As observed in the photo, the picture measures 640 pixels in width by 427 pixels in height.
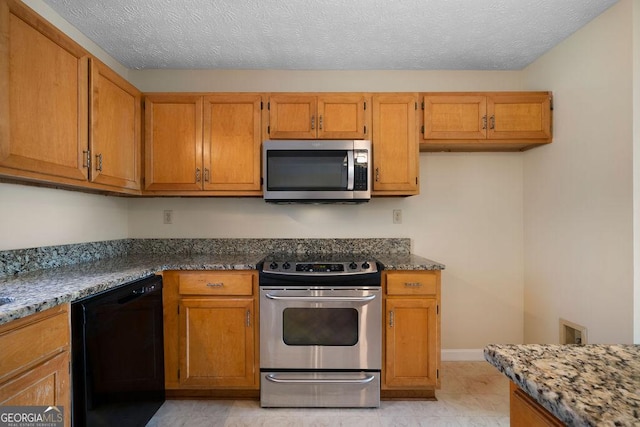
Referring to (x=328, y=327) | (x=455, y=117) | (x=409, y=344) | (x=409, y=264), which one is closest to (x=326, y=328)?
(x=328, y=327)

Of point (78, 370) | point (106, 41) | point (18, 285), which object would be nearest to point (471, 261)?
point (78, 370)

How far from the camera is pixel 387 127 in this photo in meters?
2.35

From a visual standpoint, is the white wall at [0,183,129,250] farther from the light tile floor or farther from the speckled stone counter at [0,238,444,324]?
the light tile floor

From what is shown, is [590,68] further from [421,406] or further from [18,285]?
[18,285]

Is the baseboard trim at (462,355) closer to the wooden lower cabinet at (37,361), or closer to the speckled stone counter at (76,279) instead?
the speckled stone counter at (76,279)

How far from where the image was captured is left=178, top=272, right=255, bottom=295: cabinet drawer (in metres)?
2.08

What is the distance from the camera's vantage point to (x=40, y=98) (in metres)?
1.46

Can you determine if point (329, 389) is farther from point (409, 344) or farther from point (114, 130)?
point (114, 130)

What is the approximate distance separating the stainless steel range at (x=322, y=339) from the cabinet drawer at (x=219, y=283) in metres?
0.16

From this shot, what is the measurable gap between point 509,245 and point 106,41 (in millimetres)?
3524

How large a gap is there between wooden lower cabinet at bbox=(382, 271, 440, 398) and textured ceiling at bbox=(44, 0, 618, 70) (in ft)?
5.38

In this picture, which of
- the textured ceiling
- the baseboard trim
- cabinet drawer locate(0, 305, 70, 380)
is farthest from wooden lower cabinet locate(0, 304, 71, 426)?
the baseboard trim

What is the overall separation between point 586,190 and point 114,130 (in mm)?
3053

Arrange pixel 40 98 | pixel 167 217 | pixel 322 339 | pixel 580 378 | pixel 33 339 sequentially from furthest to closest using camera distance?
pixel 167 217, pixel 322 339, pixel 40 98, pixel 33 339, pixel 580 378
